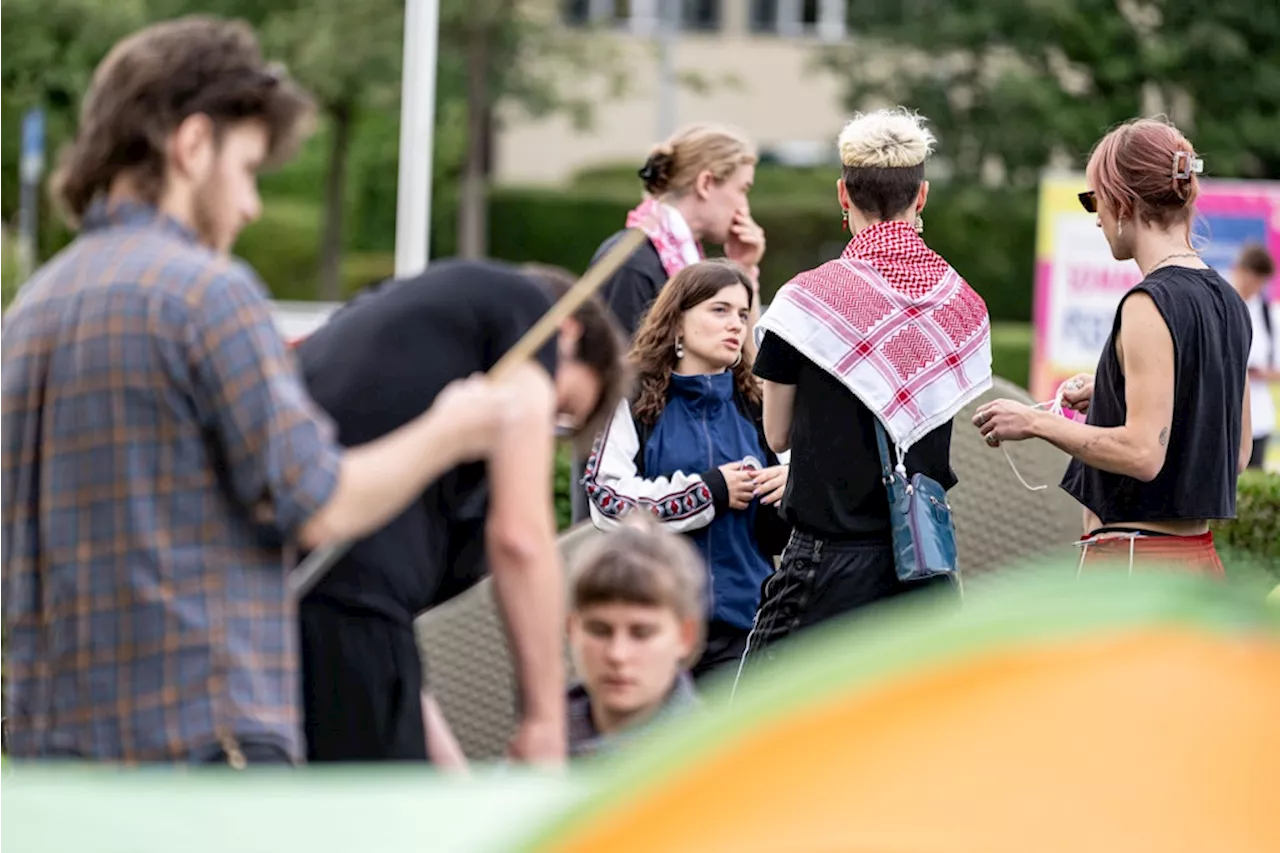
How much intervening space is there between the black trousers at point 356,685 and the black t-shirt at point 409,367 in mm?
33

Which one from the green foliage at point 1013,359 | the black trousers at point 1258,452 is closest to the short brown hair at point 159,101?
the black trousers at point 1258,452

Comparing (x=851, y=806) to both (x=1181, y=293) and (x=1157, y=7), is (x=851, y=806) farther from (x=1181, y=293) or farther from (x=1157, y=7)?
(x=1157, y=7)

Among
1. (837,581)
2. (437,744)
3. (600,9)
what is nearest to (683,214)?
(837,581)

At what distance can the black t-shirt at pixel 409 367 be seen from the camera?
10.3 feet

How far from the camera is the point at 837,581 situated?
14.9 feet

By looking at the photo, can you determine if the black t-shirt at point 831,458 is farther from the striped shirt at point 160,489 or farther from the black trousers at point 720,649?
the striped shirt at point 160,489

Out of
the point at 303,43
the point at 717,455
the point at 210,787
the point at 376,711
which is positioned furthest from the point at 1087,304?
the point at 303,43

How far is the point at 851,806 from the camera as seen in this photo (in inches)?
71.4

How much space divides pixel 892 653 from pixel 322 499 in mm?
966

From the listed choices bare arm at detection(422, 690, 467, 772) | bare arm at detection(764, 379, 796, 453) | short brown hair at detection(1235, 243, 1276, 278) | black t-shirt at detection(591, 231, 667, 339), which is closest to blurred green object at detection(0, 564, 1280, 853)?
bare arm at detection(422, 690, 467, 772)

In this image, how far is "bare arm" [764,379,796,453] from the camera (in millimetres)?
4664

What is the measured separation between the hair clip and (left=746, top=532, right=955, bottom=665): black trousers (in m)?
1.05

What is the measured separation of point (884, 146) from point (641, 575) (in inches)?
58.9

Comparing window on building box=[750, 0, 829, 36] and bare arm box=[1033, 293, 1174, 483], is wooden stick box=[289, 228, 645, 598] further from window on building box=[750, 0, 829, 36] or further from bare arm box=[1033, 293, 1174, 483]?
window on building box=[750, 0, 829, 36]
